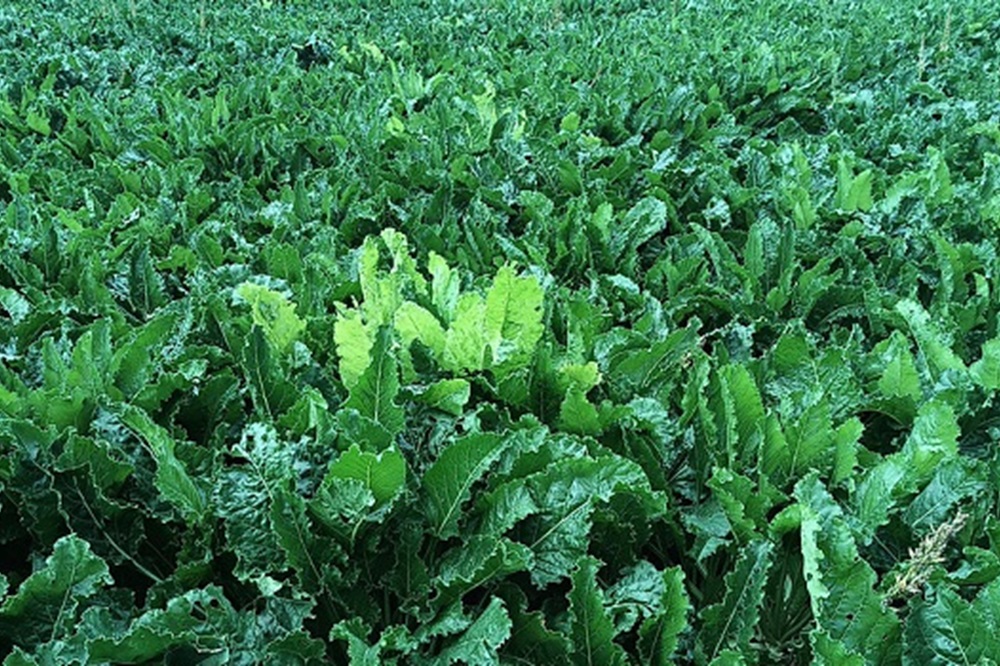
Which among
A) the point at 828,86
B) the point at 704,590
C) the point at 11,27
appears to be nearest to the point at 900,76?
the point at 828,86

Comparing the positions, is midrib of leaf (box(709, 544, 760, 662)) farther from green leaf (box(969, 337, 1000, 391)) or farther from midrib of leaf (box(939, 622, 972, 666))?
green leaf (box(969, 337, 1000, 391))

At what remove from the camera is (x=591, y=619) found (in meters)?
1.69

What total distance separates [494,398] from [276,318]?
0.56 metres

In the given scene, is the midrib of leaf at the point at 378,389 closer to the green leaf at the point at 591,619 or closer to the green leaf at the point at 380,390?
the green leaf at the point at 380,390

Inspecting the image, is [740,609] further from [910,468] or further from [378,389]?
[378,389]

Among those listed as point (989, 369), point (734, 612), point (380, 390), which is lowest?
point (734, 612)

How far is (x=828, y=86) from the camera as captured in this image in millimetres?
5746

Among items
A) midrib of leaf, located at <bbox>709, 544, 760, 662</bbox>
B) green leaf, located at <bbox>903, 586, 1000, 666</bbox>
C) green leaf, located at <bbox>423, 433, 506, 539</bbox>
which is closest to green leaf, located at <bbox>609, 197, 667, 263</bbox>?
green leaf, located at <bbox>423, 433, 506, 539</bbox>

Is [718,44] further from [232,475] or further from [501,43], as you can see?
[232,475]

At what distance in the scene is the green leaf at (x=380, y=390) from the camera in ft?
6.46

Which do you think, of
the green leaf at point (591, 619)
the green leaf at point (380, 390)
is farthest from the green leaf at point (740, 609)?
the green leaf at point (380, 390)

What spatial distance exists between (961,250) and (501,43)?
14.9ft

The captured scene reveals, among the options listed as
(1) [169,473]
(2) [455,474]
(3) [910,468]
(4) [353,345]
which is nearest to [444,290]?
(4) [353,345]

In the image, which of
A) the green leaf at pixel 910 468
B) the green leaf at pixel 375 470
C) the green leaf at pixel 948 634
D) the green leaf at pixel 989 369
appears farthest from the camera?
the green leaf at pixel 989 369
